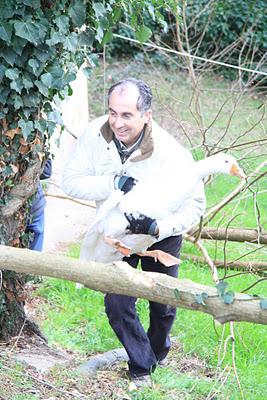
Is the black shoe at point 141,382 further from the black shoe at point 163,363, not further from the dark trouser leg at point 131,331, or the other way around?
the black shoe at point 163,363


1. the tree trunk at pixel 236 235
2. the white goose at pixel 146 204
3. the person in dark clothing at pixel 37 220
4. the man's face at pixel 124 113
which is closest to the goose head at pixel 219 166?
the white goose at pixel 146 204

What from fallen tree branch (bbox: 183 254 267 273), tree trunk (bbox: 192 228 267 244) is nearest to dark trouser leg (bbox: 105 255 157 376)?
fallen tree branch (bbox: 183 254 267 273)

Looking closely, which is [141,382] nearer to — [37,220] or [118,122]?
[37,220]

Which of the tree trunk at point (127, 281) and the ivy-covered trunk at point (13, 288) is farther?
the ivy-covered trunk at point (13, 288)

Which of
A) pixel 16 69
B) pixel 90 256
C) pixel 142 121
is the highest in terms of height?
pixel 16 69

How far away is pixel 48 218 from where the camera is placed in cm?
825

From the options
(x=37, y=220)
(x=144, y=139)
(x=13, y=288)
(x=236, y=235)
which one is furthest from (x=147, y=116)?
(x=236, y=235)

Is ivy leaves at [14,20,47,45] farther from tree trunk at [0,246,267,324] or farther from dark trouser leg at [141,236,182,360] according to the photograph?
tree trunk at [0,246,267,324]

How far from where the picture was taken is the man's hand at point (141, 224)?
4008mm

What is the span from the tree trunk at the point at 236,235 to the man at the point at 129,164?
2352 mm

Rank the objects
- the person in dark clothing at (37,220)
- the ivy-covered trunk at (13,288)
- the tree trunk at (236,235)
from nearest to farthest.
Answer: the ivy-covered trunk at (13,288) < the person in dark clothing at (37,220) < the tree trunk at (236,235)

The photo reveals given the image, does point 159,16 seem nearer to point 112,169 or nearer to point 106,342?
point 112,169

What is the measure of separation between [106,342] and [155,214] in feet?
5.30

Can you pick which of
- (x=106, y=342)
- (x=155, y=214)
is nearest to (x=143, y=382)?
(x=106, y=342)
